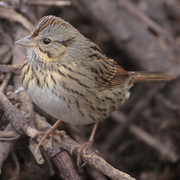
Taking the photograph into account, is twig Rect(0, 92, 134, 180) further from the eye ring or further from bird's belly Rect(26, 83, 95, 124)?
the eye ring

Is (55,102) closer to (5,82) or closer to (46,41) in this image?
(46,41)

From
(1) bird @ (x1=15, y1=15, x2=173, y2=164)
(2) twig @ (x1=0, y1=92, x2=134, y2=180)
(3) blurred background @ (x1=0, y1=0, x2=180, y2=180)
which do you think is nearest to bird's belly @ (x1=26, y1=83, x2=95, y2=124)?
(1) bird @ (x1=15, y1=15, x2=173, y2=164)

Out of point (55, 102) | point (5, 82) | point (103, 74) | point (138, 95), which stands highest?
point (103, 74)

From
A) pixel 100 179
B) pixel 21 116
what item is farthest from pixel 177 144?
pixel 21 116

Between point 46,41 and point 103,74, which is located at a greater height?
point 46,41

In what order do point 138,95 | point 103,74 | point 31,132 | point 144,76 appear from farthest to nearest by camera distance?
point 138,95
point 144,76
point 103,74
point 31,132

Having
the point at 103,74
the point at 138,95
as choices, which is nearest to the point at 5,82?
the point at 103,74

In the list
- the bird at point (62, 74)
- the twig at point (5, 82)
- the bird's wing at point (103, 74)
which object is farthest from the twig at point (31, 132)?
the bird's wing at point (103, 74)

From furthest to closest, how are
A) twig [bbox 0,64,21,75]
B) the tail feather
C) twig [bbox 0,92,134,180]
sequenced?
1. the tail feather
2. twig [bbox 0,64,21,75]
3. twig [bbox 0,92,134,180]

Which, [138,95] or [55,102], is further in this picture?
[138,95]

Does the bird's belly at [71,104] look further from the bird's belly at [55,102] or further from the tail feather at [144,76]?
the tail feather at [144,76]
